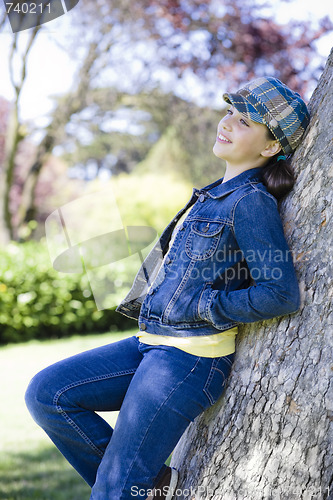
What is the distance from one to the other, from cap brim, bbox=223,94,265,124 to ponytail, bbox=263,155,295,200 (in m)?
0.19

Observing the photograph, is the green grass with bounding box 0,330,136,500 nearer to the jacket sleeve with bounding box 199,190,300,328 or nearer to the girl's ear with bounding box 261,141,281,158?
the jacket sleeve with bounding box 199,190,300,328

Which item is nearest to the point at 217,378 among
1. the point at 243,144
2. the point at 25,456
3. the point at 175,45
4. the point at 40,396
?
the point at 40,396

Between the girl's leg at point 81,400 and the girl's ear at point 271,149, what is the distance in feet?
3.02

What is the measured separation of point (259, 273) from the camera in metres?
1.67

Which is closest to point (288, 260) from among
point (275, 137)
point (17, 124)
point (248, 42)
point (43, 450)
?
point (275, 137)

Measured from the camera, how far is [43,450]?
13.3 feet

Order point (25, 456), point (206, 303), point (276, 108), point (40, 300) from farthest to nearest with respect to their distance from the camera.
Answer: point (40, 300), point (25, 456), point (276, 108), point (206, 303)

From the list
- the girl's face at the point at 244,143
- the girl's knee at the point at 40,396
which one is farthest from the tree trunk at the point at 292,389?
the girl's knee at the point at 40,396

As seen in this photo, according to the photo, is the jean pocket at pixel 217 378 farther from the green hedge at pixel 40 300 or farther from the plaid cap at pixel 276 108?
the green hedge at pixel 40 300

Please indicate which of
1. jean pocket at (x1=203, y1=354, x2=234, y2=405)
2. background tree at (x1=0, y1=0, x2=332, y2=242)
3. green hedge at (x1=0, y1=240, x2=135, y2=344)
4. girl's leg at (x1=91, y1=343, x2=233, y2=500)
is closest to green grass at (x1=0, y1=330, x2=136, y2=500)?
green hedge at (x1=0, y1=240, x2=135, y2=344)

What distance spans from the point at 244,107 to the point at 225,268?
598 millimetres

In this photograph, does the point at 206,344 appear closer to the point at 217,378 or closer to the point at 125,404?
the point at 217,378

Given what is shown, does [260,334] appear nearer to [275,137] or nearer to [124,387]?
[124,387]

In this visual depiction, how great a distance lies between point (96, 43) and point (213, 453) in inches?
360
